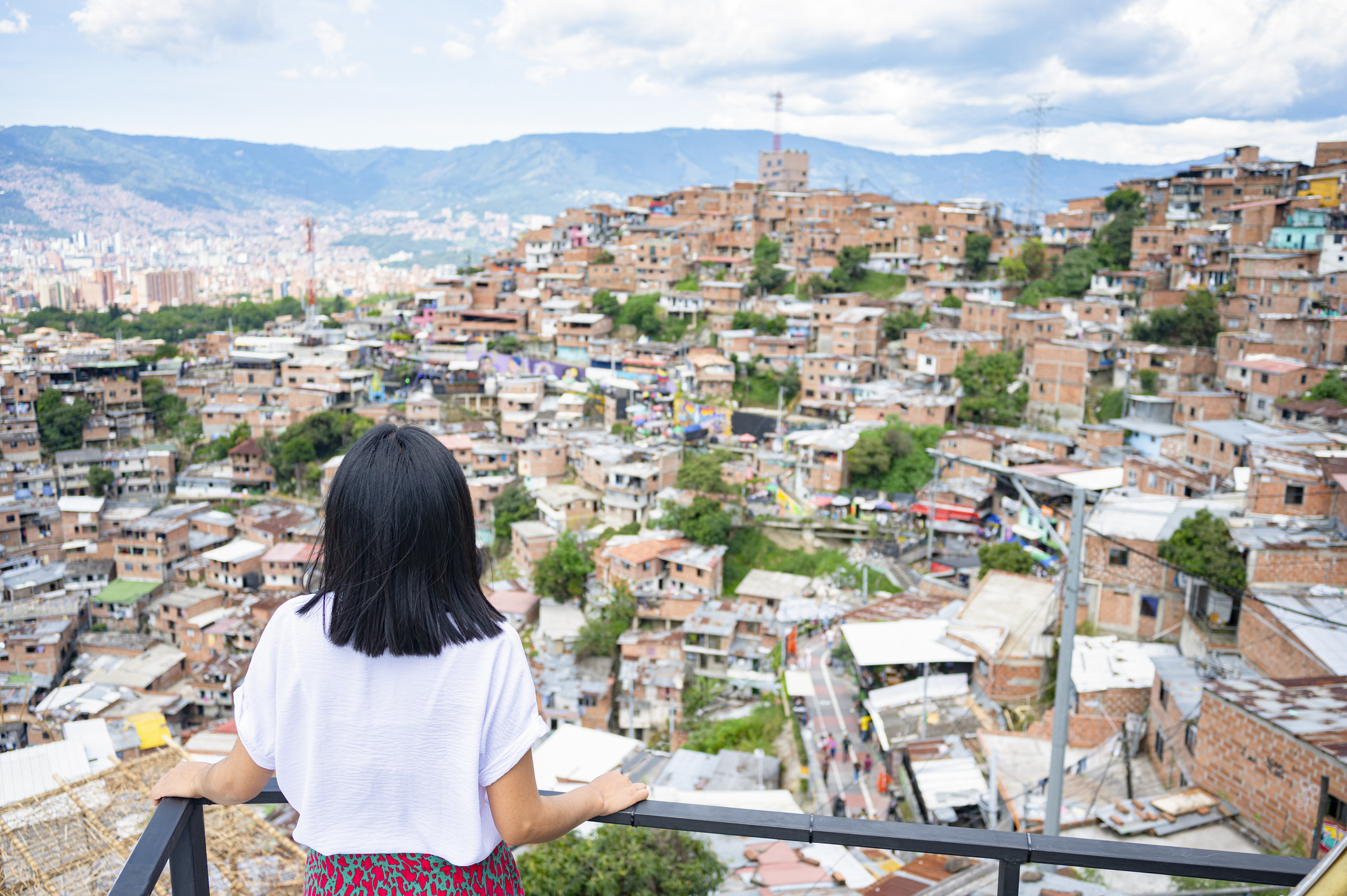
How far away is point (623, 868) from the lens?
5.76 m

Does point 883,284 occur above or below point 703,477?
above

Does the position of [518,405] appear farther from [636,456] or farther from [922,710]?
[922,710]

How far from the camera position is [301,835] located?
958 mm

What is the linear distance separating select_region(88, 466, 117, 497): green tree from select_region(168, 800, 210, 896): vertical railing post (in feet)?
83.1

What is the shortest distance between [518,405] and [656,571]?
8.37 m

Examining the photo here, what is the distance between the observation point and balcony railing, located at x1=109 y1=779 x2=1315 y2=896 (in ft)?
3.24

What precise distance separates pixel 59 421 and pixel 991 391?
926 inches

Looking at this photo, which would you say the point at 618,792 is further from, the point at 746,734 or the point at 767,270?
the point at 767,270

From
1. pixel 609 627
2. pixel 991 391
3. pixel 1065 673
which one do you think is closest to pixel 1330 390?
pixel 991 391

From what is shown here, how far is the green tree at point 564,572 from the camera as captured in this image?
15.1m

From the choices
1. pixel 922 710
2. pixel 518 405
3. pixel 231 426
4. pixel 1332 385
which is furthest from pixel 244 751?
pixel 231 426

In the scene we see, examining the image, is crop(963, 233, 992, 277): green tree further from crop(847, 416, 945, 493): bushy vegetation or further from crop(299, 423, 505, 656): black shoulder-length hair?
crop(299, 423, 505, 656): black shoulder-length hair

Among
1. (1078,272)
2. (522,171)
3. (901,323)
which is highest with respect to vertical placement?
(522,171)

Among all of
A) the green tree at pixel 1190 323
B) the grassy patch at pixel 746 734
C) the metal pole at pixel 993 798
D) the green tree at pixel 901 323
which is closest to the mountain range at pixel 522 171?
the green tree at pixel 901 323
